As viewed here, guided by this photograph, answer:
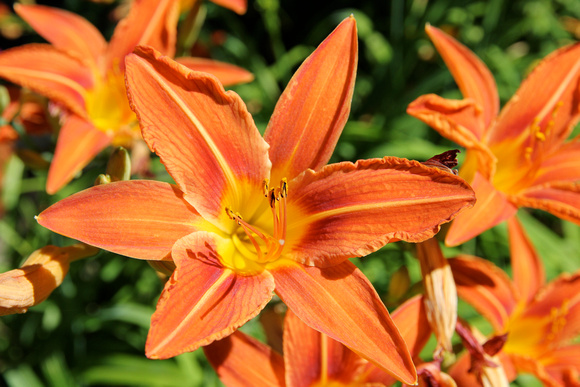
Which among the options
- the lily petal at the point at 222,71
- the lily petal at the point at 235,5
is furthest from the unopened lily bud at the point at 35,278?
the lily petal at the point at 235,5

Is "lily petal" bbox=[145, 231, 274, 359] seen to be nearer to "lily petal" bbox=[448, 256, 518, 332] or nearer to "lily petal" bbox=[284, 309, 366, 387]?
"lily petal" bbox=[284, 309, 366, 387]

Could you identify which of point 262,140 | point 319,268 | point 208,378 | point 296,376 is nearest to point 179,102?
point 262,140

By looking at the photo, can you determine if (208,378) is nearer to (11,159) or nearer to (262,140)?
(262,140)

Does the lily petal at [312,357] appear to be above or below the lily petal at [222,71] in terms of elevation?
below

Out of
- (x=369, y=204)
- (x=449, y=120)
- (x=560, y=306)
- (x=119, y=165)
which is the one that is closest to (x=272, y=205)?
(x=369, y=204)

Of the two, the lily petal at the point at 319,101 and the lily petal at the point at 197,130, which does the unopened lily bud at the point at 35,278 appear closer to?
the lily petal at the point at 197,130

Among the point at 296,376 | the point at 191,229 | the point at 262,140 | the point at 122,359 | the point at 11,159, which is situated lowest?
the point at 122,359

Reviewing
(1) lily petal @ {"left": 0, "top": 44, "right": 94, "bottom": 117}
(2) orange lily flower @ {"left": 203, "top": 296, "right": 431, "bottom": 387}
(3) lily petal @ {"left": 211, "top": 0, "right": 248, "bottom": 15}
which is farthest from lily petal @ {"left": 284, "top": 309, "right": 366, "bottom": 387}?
(3) lily petal @ {"left": 211, "top": 0, "right": 248, "bottom": 15}
